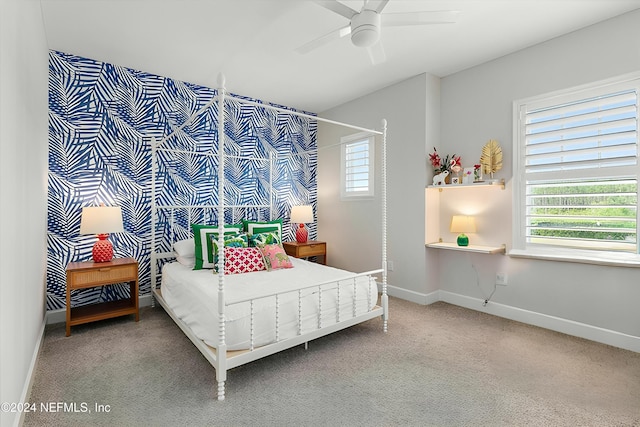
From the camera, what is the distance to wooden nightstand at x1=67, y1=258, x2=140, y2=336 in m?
2.99

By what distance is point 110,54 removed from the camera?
3.32m

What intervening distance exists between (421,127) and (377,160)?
779 millimetres

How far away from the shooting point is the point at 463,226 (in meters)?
3.60

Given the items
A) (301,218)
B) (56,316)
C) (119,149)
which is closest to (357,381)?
(301,218)

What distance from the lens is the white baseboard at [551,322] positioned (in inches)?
107

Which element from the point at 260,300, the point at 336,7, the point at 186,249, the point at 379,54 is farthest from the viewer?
the point at 186,249

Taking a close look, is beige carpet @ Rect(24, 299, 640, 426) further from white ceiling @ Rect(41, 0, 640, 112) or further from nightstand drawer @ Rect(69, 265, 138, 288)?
white ceiling @ Rect(41, 0, 640, 112)

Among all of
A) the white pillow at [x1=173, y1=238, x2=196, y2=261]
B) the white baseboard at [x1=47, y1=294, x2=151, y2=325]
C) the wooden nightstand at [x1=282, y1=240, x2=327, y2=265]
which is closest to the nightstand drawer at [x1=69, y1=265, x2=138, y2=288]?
the white pillow at [x1=173, y1=238, x2=196, y2=261]

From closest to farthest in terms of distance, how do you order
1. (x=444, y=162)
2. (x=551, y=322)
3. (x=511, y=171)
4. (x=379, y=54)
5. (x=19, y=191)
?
(x=19, y=191) → (x=379, y=54) → (x=551, y=322) → (x=511, y=171) → (x=444, y=162)

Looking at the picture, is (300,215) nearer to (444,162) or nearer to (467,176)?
(444,162)

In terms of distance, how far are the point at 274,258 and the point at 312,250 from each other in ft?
4.48

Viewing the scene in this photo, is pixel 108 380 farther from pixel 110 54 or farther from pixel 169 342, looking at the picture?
pixel 110 54

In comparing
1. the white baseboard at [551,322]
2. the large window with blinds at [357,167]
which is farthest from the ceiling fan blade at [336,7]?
the white baseboard at [551,322]

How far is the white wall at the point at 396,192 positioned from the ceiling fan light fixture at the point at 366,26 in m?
1.86
